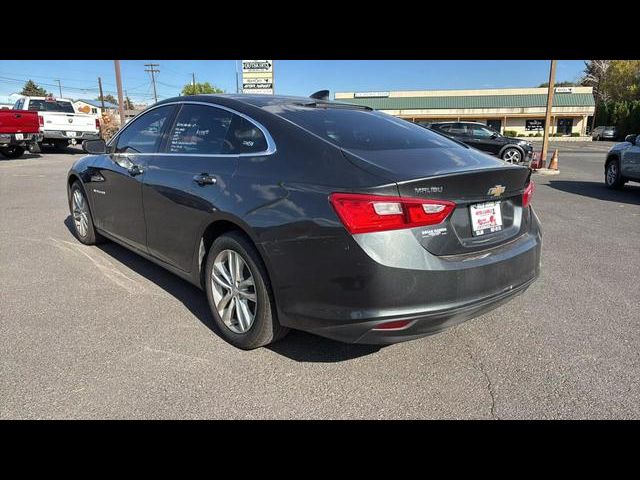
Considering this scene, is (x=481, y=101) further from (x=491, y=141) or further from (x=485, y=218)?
(x=485, y=218)

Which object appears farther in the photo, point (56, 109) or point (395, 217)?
point (56, 109)

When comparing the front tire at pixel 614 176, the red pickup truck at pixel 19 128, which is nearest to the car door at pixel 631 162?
the front tire at pixel 614 176

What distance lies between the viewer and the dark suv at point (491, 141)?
17.7 metres

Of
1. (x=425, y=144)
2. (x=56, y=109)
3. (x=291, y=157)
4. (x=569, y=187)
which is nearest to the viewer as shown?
(x=291, y=157)

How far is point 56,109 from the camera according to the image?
2056 cm

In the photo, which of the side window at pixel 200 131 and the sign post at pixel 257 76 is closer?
the side window at pixel 200 131

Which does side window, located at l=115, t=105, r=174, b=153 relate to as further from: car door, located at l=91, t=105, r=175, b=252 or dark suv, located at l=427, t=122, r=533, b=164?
dark suv, located at l=427, t=122, r=533, b=164

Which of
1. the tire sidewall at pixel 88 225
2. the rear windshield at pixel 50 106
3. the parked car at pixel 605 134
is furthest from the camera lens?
the parked car at pixel 605 134

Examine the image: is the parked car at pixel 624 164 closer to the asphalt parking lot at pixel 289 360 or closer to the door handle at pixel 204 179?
the asphalt parking lot at pixel 289 360

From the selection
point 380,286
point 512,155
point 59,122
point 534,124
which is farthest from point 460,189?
point 534,124

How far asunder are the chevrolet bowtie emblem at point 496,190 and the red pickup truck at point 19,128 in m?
17.1

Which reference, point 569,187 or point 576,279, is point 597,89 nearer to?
point 569,187
